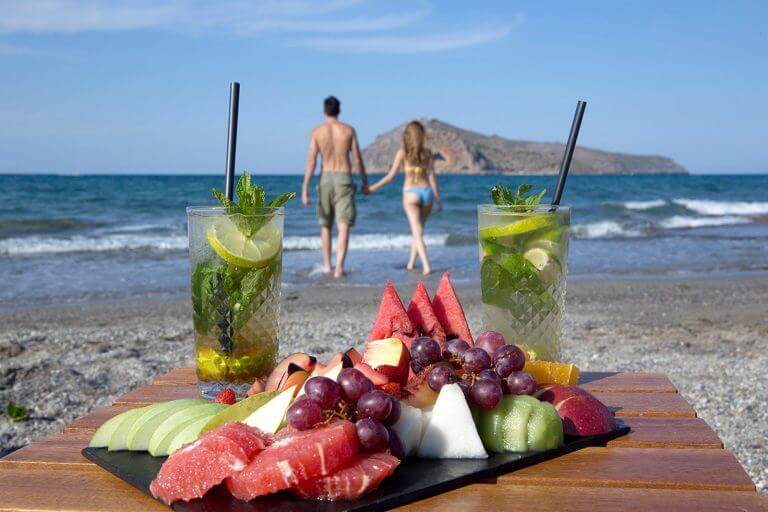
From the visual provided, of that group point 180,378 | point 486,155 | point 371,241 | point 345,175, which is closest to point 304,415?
point 180,378

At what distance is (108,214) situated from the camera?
24.0 meters

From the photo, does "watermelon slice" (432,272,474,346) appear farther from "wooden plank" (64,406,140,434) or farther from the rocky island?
the rocky island

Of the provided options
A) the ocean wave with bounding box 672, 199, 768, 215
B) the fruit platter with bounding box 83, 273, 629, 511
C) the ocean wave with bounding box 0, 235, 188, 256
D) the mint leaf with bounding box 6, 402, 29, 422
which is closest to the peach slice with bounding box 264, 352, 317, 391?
the fruit platter with bounding box 83, 273, 629, 511

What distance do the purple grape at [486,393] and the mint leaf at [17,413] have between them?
12.5 ft

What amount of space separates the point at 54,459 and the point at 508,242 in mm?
1281

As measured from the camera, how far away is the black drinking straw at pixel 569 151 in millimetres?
2273

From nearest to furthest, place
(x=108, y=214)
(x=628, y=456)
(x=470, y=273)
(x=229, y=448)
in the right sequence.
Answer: (x=229, y=448) < (x=628, y=456) < (x=470, y=273) < (x=108, y=214)

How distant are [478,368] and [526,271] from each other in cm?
52

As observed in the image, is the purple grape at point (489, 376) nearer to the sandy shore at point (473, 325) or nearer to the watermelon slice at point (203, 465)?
the watermelon slice at point (203, 465)

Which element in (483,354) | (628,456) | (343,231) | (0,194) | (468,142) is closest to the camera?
(628,456)

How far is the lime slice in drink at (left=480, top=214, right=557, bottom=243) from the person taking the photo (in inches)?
85.7

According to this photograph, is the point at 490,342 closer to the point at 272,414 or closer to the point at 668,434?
the point at 668,434

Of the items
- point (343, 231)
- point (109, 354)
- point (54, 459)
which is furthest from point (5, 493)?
point (343, 231)

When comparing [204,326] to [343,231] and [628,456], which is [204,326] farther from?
[343,231]
